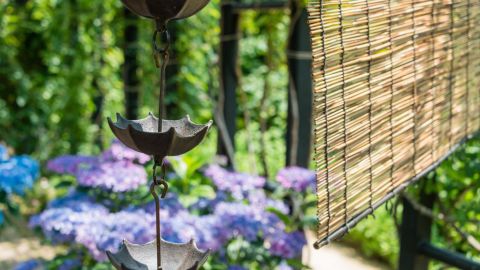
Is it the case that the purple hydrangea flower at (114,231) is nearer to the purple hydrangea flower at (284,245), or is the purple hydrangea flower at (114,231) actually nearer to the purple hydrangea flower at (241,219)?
the purple hydrangea flower at (241,219)

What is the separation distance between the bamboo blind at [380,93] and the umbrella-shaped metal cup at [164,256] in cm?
23

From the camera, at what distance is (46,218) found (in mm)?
1931

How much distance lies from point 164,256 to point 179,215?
944 millimetres

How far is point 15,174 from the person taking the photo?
6.98ft

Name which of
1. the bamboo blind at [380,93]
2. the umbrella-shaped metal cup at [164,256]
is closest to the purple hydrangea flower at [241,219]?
the bamboo blind at [380,93]

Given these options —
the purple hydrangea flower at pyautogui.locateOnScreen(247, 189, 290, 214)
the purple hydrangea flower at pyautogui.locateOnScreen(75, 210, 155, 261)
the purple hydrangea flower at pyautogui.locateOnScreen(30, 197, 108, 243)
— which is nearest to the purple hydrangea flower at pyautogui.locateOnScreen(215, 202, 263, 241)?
the purple hydrangea flower at pyautogui.locateOnScreen(247, 189, 290, 214)

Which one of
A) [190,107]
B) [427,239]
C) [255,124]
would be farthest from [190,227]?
[255,124]

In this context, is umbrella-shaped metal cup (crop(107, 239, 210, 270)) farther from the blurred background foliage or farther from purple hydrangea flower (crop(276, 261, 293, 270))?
the blurred background foliage

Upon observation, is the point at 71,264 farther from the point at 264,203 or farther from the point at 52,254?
the point at 52,254

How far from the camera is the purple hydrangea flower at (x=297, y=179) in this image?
2145mm

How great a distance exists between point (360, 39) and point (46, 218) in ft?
3.90

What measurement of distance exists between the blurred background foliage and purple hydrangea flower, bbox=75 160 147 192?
1085mm

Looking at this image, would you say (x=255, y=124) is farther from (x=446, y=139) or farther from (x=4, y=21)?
(x=446, y=139)

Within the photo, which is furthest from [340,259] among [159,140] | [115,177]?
[159,140]
